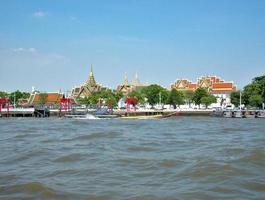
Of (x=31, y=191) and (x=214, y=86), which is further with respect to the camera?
(x=214, y=86)

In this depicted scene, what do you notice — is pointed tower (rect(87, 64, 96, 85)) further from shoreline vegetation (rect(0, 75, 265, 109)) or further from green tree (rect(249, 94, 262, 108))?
green tree (rect(249, 94, 262, 108))

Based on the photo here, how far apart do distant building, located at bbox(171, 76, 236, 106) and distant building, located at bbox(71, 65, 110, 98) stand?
18.3 m

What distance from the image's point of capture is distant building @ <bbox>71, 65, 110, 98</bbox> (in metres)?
99.4

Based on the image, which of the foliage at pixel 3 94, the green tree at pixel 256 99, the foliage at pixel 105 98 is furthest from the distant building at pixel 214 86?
the foliage at pixel 3 94

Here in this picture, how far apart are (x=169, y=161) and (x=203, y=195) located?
10.5 feet

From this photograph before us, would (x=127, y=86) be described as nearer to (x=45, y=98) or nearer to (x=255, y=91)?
(x=45, y=98)

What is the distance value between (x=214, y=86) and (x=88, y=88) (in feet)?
97.6

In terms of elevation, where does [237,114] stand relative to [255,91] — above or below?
below

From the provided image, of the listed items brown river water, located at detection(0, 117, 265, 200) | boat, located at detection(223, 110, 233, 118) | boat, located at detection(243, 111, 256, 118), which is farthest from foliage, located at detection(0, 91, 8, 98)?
brown river water, located at detection(0, 117, 265, 200)

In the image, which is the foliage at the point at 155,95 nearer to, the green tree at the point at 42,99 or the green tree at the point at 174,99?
the green tree at the point at 174,99

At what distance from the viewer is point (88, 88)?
100m

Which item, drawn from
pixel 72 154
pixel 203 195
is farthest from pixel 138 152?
pixel 203 195

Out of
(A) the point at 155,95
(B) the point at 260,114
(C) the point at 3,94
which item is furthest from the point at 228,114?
(C) the point at 3,94

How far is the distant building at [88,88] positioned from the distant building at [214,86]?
18.3m
